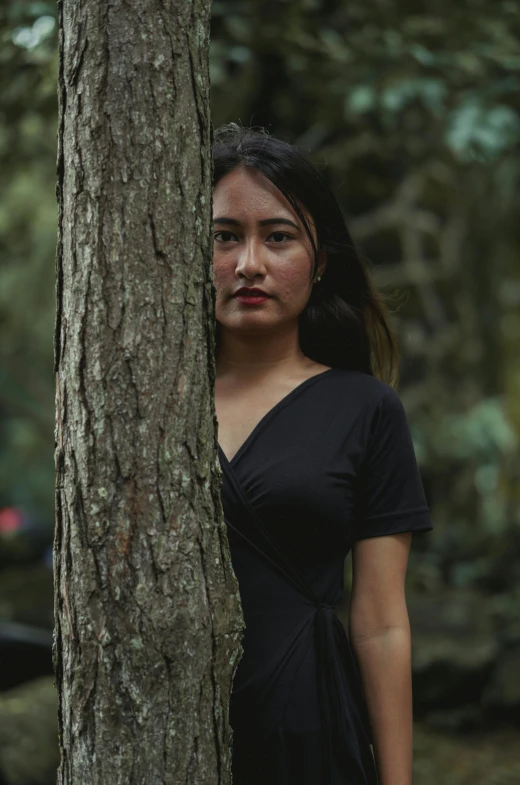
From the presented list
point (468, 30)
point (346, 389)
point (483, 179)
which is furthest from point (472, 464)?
point (346, 389)

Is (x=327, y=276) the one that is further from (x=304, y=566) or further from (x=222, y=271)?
(x=304, y=566)

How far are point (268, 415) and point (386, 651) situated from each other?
0.52 m

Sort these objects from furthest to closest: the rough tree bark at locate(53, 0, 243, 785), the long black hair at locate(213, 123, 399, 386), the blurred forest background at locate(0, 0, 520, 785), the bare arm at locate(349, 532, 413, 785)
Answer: the blurred forest background at locate(0, 0, 520, 785), the long black hair at locate(213, 123, 399, 386), the bare arm at locate(349, 532, 413, 785), the rough tree bark at locate(53, 0, 243, 785)

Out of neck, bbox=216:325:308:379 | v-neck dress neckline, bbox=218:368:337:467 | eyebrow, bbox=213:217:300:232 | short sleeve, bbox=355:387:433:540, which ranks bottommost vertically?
short sleeve, bbox=355:387:433:540

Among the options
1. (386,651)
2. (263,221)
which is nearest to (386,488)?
(386,651)

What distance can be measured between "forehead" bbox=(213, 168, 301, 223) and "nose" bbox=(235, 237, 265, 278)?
0.20ft

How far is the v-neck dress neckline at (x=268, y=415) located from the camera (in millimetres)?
1847

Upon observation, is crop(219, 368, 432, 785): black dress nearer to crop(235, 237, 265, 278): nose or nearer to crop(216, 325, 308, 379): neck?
crop(216, 325, 308, 379): neck

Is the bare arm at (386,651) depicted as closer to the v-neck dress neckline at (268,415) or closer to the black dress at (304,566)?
the black dress at (304,566)

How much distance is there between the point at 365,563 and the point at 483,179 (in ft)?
20.8

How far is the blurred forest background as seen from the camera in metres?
4.04

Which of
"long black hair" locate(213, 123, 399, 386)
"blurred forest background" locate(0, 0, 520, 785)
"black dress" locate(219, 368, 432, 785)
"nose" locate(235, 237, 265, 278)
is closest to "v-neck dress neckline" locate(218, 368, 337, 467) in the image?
"black dress" locate(219, 368, 432, 785)

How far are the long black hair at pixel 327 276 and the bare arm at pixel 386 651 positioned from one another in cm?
44

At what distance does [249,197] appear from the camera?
1922 millimetres
